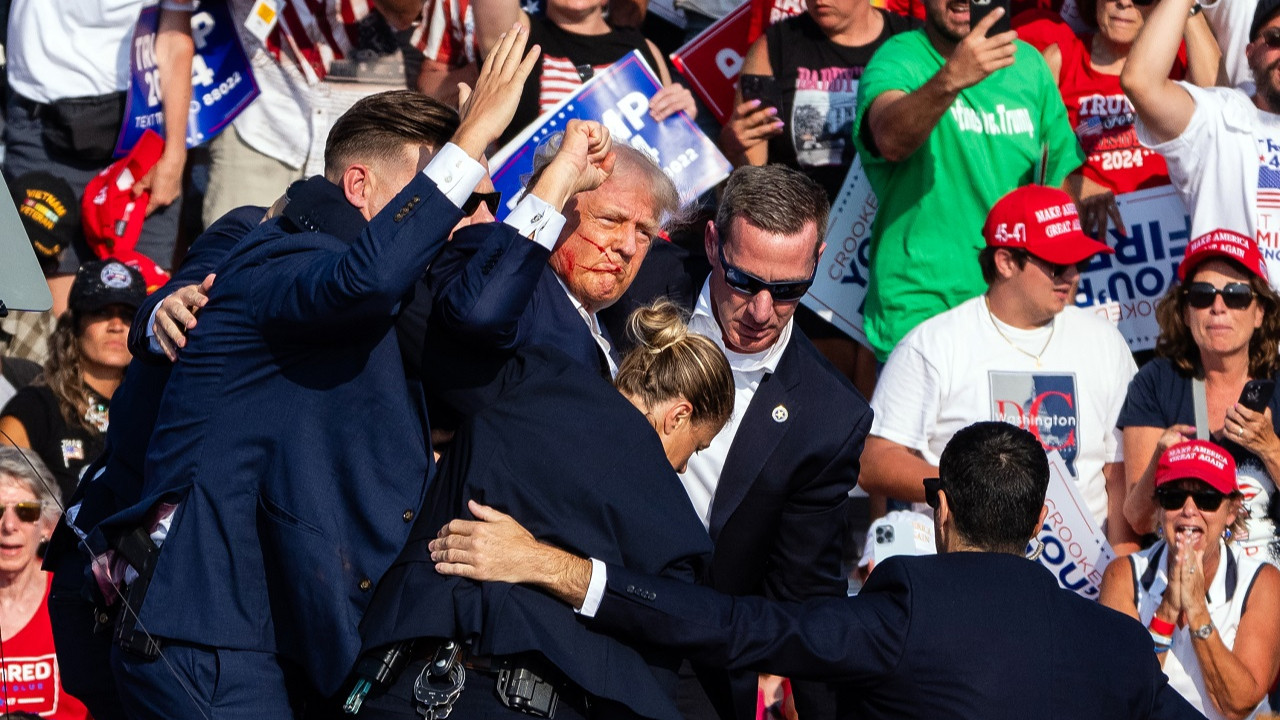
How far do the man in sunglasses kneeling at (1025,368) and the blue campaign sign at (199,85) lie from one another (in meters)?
3.03

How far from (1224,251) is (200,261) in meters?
4.02

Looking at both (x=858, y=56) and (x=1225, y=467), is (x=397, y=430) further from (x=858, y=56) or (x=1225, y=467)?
(x=858, y=56)

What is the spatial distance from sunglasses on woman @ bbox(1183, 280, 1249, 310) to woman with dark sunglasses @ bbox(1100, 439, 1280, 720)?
2.27 feet

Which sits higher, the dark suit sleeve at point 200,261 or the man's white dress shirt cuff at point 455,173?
the man's white dress shirt cuff at point 455,173

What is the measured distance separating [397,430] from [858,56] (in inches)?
158

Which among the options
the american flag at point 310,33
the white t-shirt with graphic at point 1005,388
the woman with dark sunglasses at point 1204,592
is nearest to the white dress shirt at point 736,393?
the white t-shirt with graphic at point 1005,388

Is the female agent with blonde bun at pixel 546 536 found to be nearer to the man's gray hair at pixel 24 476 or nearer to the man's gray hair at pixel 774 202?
the man's gray hair at pixel 774 202

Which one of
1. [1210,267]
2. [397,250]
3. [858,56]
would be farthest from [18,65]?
[1210,267]

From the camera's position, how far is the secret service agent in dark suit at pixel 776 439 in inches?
195

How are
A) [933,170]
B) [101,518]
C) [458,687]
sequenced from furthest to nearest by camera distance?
[933,170] → [101,518] → [458,687]

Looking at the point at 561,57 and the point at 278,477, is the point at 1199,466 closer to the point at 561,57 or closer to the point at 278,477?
the point at 561,57

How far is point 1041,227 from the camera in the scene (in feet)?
21.6

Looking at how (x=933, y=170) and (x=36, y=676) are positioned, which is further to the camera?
(x=933, y=170)

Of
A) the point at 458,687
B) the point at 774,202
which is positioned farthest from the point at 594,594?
the point at 774,202
